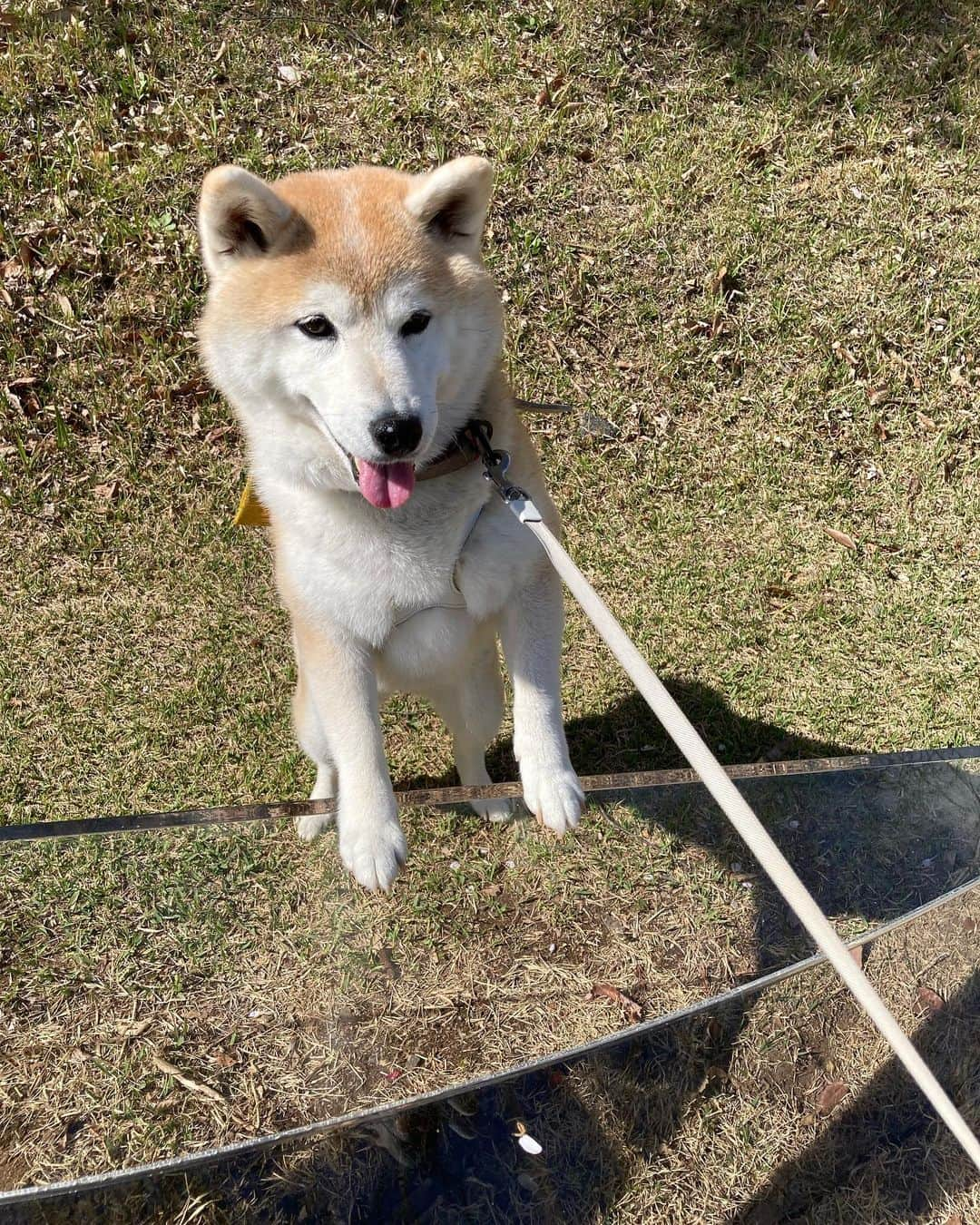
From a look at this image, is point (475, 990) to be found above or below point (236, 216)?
below

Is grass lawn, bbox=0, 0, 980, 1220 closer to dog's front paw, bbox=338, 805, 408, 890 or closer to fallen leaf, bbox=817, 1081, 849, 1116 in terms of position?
dog's front paw, bbox=338, 805, 408, 890

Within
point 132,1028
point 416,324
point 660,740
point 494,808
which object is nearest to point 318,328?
point 416,324

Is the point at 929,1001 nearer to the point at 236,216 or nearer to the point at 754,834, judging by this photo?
the point at 754,834

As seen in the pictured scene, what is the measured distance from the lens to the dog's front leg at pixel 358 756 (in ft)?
7.36

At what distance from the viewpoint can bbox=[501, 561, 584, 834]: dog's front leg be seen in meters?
2.32

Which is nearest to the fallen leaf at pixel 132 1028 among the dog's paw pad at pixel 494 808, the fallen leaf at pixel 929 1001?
the dog's paw pad at pixel 494 808

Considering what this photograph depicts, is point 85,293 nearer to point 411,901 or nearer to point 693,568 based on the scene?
point 693,568

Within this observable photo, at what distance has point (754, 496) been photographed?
4434 millimetres

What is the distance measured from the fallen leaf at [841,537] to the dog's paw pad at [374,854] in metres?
→ 2.86

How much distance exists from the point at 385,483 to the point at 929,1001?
1740 mm

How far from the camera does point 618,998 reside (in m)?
2.42

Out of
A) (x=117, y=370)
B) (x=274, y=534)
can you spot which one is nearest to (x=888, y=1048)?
(x=274, y=534)

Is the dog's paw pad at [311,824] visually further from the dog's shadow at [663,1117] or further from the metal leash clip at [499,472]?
the metal leash clip at [499,472]

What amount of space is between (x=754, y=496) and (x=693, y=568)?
50cm
